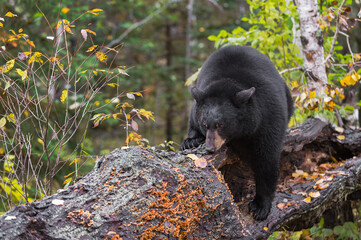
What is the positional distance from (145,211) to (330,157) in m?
3.10

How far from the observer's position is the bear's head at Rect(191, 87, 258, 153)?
3.20m

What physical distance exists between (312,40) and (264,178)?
2198 millimetres

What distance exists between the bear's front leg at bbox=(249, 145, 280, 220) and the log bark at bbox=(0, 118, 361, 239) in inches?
4.0

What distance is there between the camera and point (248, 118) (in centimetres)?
336

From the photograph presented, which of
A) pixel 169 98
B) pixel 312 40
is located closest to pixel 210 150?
pixel 312 40

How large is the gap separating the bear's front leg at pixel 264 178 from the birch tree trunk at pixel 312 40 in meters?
1.63

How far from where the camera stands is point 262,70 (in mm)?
3832

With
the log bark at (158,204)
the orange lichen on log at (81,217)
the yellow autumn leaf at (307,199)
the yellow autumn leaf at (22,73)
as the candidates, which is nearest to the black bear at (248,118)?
the log bark at (158,204)

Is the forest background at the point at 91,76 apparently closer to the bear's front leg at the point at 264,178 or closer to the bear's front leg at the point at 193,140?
the bear's front leg at the point at 193,140

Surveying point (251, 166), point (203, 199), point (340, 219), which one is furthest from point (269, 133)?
point (340, 219)

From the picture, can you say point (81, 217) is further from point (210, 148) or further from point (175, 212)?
point (210, 148)

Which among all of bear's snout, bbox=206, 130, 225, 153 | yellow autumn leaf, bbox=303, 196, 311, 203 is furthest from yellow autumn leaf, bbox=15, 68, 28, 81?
yellow autumn leaf, bbox=303, 196, 311, 203

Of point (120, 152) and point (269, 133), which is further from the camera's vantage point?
point (269, 133)

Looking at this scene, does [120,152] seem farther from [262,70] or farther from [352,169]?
[352,169]
